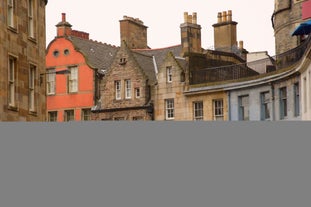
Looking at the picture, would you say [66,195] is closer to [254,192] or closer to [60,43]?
[254,192]

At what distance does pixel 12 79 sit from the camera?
3122 centimetres

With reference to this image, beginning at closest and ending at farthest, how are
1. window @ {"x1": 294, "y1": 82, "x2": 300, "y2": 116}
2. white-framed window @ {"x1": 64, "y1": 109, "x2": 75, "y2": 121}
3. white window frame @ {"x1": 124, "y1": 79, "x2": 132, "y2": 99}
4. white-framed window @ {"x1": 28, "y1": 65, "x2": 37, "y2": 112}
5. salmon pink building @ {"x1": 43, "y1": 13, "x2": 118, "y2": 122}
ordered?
1. white-framed window @ {"x1": 28, "y1": 65, "x2": 37, "y2": 112}
2. window @ {"x1": 294, "y1": 82, "x2": 300, "y2": 116}
3. white window frame @ {"x1": 124, "y1": 79, "x2": 132, "y2": 99}
4. salmon pink building @ {"x1": 43, "y1": 13, "x2": 118, "y2": 122}
5. white-framed window @ {"x1": 64, "y1": 109, "x2": 75, "y2": 121}

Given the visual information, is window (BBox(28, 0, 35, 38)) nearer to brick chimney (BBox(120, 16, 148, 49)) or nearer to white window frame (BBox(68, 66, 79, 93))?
white window frame (BBox(68, 66, 79, 93))

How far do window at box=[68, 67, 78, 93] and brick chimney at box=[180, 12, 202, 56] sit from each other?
25.7 ft

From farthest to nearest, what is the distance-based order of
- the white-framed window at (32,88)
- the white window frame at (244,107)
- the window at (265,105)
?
1. the white window frame at (244,107)
2. the window at (265,105)
3. the white-framed window at (32,88)

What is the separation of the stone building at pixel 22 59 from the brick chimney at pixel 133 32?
19.4 m

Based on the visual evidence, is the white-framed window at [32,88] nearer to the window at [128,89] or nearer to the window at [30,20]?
the window at [30,20]

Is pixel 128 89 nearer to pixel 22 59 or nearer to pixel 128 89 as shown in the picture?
pixel 128 89

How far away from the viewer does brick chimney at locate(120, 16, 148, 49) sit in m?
55.7

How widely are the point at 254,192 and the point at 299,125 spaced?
4.28 feet

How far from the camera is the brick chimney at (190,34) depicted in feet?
171

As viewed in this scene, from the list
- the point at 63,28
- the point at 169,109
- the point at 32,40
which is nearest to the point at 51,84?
the point at 63,28

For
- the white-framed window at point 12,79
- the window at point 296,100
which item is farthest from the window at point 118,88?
the white-framed window at point 12,79

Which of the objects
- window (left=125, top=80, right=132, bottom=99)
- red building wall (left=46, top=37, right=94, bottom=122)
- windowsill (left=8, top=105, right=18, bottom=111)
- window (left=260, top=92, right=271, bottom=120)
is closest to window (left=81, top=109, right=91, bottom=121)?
red building wall (left=46, top=37, right=94, bottom=122)
